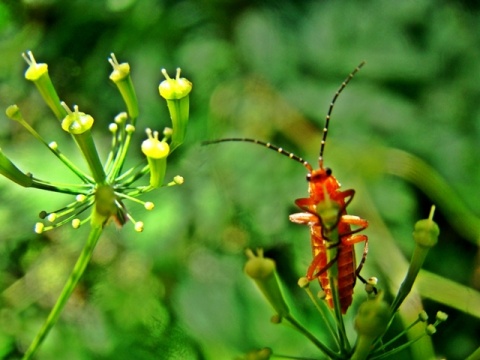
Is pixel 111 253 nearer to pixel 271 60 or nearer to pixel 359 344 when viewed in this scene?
pixel 271 60

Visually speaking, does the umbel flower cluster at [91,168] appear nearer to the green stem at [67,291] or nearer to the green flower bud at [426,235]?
the green stem at [67,291]

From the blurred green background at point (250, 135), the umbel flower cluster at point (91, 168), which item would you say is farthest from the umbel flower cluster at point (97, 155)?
the blurred green background at point (250, 135)

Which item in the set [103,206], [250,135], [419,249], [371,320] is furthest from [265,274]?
[250,135]

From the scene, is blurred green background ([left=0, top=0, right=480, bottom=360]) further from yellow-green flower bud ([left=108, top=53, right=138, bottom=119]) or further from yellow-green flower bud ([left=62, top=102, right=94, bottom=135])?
yellow-green flower bud ([left=62, top=102, right=94, bottom=135])

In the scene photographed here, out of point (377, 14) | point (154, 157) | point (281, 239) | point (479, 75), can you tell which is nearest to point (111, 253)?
point (281, 239)

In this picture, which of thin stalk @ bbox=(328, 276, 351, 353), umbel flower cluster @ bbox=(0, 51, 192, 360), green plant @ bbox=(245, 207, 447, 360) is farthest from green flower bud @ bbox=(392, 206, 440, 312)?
umbel flower cluster @ bbox=(0, 51, 192, 360)
